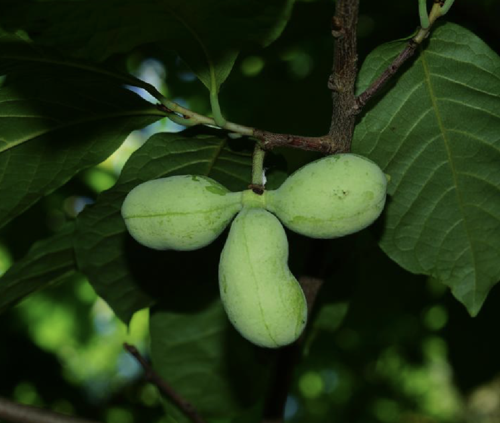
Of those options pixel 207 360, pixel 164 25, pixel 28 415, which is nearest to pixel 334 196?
pixel 164 25

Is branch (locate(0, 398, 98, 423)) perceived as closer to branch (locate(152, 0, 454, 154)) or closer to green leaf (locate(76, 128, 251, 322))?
green leaf (locate(76, 128, 251, 322))

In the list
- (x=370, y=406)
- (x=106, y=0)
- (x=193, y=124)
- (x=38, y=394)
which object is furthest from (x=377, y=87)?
(x=370, y=406)

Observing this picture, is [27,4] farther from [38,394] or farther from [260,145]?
[38,394]

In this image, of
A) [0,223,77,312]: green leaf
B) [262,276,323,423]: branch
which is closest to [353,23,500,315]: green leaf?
[262,276,323,423]: branch

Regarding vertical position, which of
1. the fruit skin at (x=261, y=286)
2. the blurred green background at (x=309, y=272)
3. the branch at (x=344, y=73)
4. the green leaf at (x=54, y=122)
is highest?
the branch at (x=344, y=73)

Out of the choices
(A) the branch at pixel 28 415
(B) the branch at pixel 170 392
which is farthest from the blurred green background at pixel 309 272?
(A) the branch at pixel 28 415

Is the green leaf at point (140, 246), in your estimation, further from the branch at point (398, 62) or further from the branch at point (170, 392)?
the branch at point (398, 62)
